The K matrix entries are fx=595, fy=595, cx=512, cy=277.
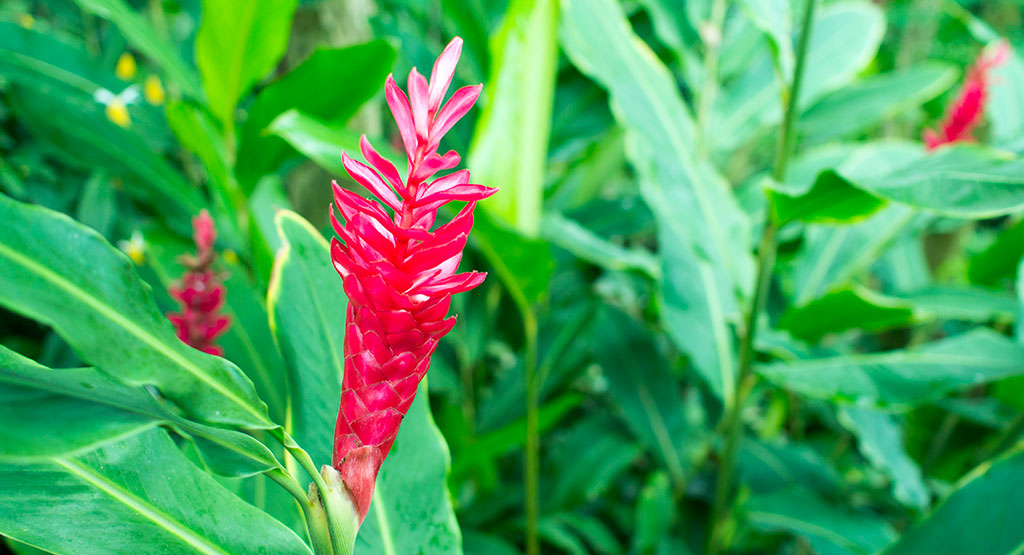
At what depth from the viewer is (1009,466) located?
1.94 ft

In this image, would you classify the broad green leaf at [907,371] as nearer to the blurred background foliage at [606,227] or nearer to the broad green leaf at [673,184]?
the blurred background foliage at [606,227]

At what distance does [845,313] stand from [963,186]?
314 mm

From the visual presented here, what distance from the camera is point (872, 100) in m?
1.16

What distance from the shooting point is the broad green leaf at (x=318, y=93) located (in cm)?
75

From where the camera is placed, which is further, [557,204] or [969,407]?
[557,204]

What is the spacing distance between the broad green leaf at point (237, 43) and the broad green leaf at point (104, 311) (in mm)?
557

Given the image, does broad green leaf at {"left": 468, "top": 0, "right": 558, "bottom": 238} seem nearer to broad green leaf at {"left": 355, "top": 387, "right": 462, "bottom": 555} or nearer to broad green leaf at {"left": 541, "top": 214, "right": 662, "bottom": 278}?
broad green leaf at {"left": 541, "top": 214, "right": 662, "bottom": 278}

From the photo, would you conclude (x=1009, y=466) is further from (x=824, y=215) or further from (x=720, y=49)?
(x=720, y=49)

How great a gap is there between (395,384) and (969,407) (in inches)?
47.3

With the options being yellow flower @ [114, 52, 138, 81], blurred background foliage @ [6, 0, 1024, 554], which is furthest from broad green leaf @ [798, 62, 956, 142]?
yellow flower @ [114, 52, 138, 81]

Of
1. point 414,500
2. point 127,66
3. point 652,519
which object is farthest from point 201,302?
point 127,66

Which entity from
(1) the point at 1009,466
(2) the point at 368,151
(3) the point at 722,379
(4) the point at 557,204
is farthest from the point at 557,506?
(2) the point at 368,151

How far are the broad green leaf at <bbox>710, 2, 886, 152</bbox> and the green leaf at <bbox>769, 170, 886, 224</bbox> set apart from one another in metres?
0.45

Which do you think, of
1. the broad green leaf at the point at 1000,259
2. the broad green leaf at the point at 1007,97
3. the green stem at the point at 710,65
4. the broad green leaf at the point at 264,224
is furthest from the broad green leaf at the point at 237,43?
the broad green leaf at the point at 1007,97
